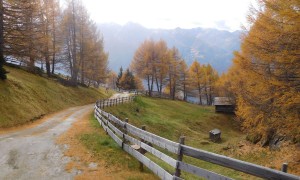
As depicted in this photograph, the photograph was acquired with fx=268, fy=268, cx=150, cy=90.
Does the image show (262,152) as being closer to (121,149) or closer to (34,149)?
(121,149)

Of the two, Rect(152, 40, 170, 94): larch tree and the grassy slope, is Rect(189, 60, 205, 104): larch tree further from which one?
the grassy slope

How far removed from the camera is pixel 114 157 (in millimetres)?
10367

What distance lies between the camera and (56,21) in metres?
40.8

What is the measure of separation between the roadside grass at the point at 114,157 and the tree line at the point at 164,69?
4284cm

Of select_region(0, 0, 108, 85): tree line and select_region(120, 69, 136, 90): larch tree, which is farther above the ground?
select_region(0, 0, 108, 85): tree line

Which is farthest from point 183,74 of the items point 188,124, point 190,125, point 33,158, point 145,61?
point 33,158

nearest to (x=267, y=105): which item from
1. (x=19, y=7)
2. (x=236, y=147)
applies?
(x=236, y=147)

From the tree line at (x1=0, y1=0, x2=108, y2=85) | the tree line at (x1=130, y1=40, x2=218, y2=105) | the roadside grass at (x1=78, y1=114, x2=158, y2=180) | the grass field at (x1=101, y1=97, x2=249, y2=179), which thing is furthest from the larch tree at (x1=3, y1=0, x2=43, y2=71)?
the tree line at (x1=130, y1=40, x2=218, y2=105)

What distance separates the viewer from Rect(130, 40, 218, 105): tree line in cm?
5650

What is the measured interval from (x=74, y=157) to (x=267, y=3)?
10437mm

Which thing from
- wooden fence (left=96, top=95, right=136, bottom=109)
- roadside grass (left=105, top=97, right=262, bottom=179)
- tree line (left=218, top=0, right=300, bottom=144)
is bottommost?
roadside grass (left=105, top=97, right=262, bottom=179)

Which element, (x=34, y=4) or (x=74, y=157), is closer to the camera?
(x=74, y=157)

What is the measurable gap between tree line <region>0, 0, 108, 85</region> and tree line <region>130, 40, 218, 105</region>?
8.50 metres

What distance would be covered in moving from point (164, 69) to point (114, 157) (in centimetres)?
4726
